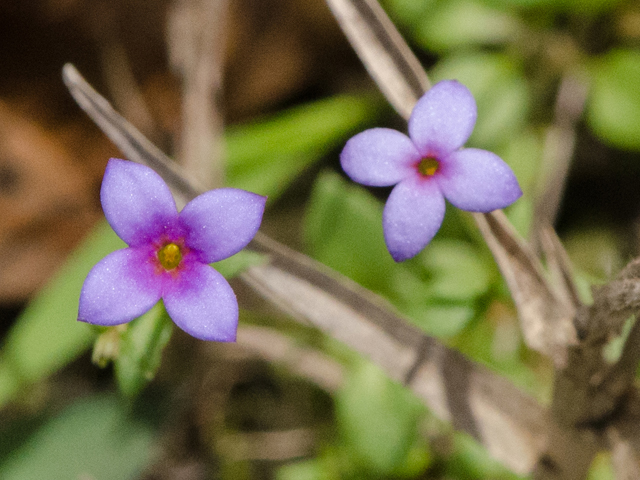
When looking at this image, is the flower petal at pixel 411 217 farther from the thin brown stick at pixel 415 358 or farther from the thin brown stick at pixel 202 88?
the thin brown stick at pixel 202 88

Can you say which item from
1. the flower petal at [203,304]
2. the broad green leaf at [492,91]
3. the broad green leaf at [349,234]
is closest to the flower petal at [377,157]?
the flower petal at [203,304]

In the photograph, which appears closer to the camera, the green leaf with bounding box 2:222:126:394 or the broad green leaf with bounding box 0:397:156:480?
the green leaf with bounding box 2:222:126:394

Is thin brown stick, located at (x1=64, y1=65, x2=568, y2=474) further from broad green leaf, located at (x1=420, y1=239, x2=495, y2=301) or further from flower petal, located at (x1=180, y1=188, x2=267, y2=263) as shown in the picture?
flower petal, located at (x1=180, y1=188, x2=267, y2=263)

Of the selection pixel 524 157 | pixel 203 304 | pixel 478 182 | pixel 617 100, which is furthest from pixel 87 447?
pixel 617 100

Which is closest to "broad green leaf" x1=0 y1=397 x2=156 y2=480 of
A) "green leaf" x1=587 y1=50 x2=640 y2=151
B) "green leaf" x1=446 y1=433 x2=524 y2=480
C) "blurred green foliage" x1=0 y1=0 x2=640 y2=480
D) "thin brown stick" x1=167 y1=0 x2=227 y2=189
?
"blurred green foliage" x1=0 y1=0 x2=640 y2=480

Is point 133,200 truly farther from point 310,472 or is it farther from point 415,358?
point 310,472
